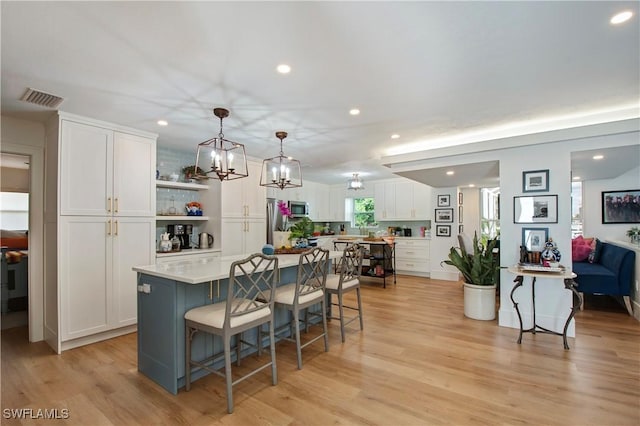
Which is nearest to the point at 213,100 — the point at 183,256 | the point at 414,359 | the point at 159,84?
the point at 159,84

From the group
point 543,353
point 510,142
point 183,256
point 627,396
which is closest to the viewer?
point 627,396

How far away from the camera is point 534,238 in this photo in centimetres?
355

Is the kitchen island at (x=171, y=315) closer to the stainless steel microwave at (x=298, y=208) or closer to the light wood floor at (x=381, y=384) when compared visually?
the light wood floor at (x=381, y=384)

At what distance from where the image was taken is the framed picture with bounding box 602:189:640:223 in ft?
16.4

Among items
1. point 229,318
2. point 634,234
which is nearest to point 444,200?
point 634,234

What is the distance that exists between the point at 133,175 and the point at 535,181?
4763mm

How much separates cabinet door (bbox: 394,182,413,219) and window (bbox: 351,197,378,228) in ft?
3.38

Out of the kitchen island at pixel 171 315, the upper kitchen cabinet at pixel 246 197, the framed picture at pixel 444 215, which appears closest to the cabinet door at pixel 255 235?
the upper kitchen cabinet at pixel 246 197

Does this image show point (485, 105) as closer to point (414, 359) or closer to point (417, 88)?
point (417, 88)

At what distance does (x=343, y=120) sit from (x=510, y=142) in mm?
2088

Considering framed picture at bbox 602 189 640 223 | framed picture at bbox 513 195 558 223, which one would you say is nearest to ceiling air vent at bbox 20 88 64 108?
framed picture at bbox 513 195 558 223

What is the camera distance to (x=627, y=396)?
2199 millimetres

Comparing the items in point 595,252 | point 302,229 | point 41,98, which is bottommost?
point 595,252

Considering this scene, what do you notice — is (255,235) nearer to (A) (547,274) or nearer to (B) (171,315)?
(B) (171,315)
